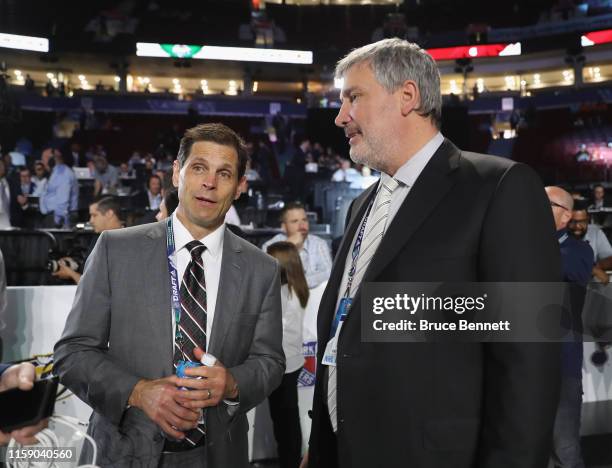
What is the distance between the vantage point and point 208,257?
1720 millimetres

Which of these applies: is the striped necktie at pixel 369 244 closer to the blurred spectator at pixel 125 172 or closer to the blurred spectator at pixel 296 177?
the blurred spectator at pixel 296 177

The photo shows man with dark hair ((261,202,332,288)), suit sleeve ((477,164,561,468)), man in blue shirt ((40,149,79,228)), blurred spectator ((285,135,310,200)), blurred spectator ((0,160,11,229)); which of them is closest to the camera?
Answer: suit sleeve ((477,164,561,468))

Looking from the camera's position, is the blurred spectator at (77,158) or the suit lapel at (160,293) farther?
the blurred spectator at (77,158)

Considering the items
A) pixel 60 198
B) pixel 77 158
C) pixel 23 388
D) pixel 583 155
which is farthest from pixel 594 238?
pixel 583 155

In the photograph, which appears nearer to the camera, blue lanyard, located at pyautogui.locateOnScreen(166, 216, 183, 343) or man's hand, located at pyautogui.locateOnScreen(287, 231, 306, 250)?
blue lanyard, located at pyautogui.locateOnScreen(166, 216, 183, 343)

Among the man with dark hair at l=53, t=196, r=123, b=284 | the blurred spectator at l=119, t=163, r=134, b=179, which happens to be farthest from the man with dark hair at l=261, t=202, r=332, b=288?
the blurred spectator at l=119, t=163, r=134, b=179

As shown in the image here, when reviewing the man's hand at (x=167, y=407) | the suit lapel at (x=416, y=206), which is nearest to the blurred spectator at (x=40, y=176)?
the man's hand at (x=167, y=407)

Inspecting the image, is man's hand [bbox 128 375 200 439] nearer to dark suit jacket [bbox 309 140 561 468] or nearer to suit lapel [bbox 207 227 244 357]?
suit lapel [bbox 207 227 244 357]

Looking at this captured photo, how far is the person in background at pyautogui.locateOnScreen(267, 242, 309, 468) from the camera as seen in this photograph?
3.40 meters

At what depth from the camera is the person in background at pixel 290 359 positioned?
11.1ft

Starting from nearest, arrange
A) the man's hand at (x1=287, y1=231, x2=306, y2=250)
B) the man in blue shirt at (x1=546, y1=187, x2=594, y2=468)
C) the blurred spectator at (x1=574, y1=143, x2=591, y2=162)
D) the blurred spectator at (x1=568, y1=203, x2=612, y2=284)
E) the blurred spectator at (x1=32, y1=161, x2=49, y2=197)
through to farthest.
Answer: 1. the man in blue shirt at (x1=546, y1=187, x2=594, y2=468)
2. the blurred spectator at (x1=568, y1=203, x2=612, y2=284)
3. the man's hand at (x1=287, y1=231, x2=306, y2=250)
4. the blurred spectator at (x1=32, y1=161, x2=49, y2=197)
5. the blurred spectator at (x1=574, y1=143, x2=591, y2=162)

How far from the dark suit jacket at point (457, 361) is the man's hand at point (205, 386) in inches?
11.5

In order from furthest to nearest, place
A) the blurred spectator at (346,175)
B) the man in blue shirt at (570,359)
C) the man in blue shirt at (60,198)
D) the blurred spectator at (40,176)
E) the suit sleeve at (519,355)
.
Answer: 1. the blurred spectator at (346,175)
2. the blurred spectator at (40,176)
3. the man in blue shirt at (60,198)
4. the man in blue shirt at (570,359)
5. the suit sleeve at (519,355)

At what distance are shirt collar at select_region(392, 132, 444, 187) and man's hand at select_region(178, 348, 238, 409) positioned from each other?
62cm
